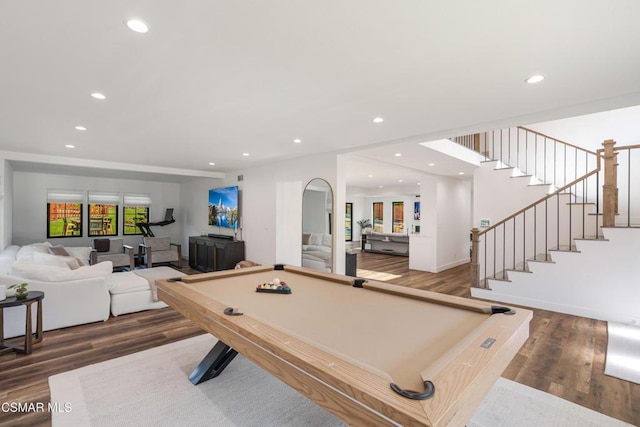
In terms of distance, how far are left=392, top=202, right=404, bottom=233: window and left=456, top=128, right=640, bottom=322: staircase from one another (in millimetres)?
4755

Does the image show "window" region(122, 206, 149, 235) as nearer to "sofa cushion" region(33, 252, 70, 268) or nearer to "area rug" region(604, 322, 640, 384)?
"sofa cushion" region(33, 252, 70, 268)

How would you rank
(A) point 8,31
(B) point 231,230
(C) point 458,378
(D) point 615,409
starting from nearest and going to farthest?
1. (C) point 458,378
2. (A) point 8,31
3. (D) point 615,409
4. (B) point 231,230

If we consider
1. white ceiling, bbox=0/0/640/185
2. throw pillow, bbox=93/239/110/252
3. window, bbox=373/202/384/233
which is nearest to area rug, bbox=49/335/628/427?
white ceiling, bbox=0/0/640/185

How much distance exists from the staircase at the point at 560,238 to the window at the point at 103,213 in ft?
30.3

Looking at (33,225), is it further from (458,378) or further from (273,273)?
(458,378)

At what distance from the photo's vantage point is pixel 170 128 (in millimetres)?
3652

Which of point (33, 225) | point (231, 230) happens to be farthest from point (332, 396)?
point (33, 225)

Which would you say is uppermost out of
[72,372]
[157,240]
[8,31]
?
[8,31]

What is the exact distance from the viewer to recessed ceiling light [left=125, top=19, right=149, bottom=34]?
5.23 ft

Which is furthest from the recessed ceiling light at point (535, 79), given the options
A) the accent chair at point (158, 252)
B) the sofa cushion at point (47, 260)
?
the accent chair at point (158, 252)

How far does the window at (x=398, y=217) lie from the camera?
11488 mm

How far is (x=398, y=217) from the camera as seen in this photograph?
457 inches

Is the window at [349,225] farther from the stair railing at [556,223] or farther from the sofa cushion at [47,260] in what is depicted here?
the sofa cushion at [47,260]

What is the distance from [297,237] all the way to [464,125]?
3781 millimetres
